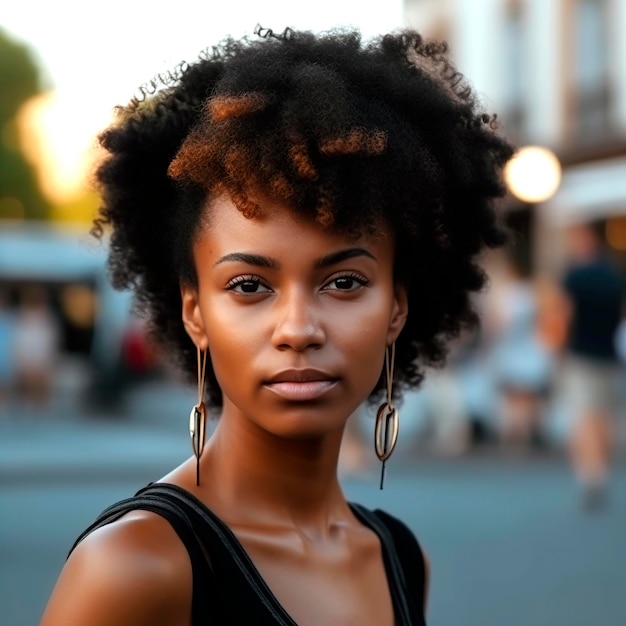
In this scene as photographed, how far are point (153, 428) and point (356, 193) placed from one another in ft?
53.2

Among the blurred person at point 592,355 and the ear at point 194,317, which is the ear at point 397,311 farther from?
the blurred person at point 592,355

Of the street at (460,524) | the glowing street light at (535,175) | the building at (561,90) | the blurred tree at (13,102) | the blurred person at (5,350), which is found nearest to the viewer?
the street at (460,524)

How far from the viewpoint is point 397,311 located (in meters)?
2.25

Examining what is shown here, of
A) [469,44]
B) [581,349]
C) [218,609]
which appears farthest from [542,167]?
[469,44]

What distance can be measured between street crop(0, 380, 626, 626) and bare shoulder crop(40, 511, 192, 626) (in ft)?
14.1

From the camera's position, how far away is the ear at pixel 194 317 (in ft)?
7.10

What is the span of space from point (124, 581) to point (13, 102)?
201 ft

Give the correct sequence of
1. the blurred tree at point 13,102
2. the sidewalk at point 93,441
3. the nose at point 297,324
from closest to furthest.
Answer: the nose at point 297,324
the sidewalk at point 93,441
the blurred tree at point 13,102

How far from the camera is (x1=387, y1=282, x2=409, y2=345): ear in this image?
2225 mm

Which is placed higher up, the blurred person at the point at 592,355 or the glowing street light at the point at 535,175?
the glowing street light at the point at 535,175

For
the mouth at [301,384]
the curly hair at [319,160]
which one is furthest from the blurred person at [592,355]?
the mouth at [301,384]

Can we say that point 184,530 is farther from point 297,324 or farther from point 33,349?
point 33,349

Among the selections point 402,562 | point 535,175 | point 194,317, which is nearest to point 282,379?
point 194,317

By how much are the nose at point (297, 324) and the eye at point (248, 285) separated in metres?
0.04
